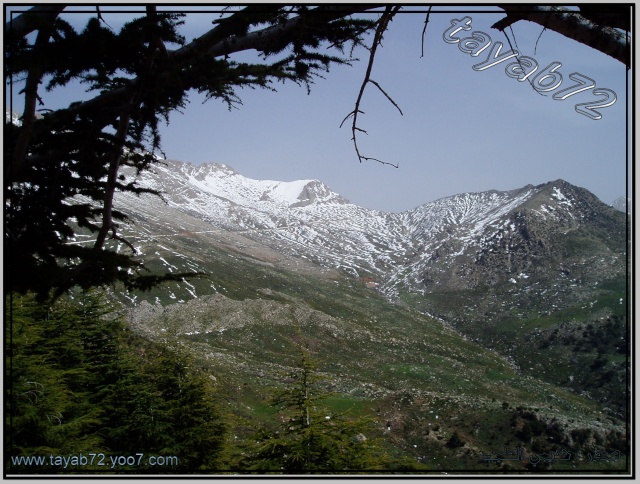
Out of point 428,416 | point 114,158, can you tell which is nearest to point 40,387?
point 114,158

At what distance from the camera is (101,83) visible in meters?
4.28

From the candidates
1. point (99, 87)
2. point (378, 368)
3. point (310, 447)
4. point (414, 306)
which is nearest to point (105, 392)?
point (310, 447)

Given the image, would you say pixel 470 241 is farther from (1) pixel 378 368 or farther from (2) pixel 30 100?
(2) pixel 30 100

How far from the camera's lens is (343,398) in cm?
2402

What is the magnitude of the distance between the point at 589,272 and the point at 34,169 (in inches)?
5722

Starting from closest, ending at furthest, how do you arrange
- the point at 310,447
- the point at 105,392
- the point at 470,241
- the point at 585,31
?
the point at 585,31, the point at 310,447, the point at 105,392, the point at 470,241

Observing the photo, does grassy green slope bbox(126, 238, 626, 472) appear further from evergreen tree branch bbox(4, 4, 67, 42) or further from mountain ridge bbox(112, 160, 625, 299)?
mountain ridge bbox(112, 160, 625, 299)

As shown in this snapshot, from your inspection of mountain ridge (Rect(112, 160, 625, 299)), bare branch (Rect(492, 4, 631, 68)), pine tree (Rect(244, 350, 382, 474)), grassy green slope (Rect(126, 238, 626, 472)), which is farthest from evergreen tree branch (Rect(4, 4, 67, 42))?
mountain ridge (Rect(112, 160, 625, 299))

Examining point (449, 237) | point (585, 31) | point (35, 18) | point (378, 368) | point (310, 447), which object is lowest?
point (378, 368)

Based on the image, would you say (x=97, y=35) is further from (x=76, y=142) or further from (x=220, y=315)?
(x=220, y=315)

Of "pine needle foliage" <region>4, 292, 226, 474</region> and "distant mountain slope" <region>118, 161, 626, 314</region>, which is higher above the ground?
"distant mountain slope" <region>118, 161, 626, 314</region>

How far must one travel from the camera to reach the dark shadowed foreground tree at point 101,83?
3.55 meters

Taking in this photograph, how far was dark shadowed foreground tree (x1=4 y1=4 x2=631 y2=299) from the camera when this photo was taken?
140 inches

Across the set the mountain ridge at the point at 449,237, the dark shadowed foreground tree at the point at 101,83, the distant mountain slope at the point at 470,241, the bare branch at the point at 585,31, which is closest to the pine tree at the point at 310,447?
the dark shadowed foreground tree at the point at 101,83
